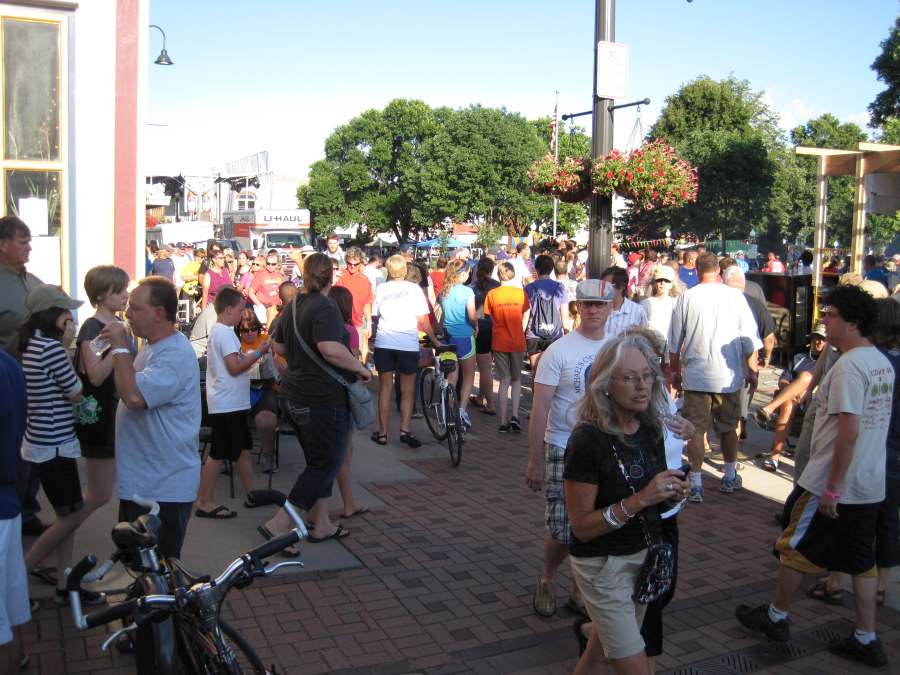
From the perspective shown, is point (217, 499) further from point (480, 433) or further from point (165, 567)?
point (165, 567)

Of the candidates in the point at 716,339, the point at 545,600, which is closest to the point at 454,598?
the point at 545,600

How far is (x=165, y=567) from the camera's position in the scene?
2871mm

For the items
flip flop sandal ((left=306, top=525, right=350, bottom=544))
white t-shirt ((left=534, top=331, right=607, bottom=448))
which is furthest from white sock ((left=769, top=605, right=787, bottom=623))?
flip flop sandal ((left=306, top=525, right=350, bottom=544))

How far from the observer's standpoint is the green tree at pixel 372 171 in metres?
73.4

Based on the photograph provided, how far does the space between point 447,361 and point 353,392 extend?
11.5 feet

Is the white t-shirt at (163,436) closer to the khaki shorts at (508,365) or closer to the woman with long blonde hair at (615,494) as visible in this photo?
the woman with long blonde hair at (615,494)

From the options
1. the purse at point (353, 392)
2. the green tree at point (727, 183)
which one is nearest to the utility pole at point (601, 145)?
the purse at point (353, 392)

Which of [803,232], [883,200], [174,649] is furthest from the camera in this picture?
[803,232]

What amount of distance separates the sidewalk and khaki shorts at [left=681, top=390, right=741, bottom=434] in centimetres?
68

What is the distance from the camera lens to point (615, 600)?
10.4 feet

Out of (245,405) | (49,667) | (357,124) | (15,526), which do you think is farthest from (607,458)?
(357,124)

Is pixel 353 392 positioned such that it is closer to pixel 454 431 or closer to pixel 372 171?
pixel 454 431

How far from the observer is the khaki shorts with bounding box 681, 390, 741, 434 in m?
7.08

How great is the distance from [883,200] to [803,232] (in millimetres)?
47685
